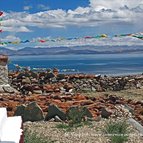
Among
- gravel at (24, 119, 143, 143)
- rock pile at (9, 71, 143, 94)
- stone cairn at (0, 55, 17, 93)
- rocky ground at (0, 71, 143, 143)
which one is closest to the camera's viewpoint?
gravel at (24, 119, 143, 143)

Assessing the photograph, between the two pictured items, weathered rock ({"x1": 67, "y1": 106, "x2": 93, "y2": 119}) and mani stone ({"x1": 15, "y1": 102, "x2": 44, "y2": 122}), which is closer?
weathered rock ({"x1": 67, "y1": 106, "x2": 93, "y2": 119})

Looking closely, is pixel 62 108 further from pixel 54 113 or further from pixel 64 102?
pixel 64 102

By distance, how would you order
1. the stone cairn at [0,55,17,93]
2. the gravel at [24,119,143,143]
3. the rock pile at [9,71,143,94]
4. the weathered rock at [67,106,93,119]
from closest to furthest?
1. the gravel at [24,119,143,143]
2. the weathered rock at [67,106,93,119]
3. the stone cairn at [0,55,17,93]
4. the rock pile at [9,71,143,94]

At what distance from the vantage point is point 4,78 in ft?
62.9

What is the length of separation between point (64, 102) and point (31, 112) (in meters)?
2.72

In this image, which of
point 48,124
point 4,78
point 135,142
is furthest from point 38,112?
point 4,78

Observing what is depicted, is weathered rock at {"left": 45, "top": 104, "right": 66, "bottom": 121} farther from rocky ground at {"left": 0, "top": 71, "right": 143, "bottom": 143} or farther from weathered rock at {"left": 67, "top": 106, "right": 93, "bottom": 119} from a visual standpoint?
weathered rock at {"left": 67, "top": 106, "right": 93, "bottom": 119}

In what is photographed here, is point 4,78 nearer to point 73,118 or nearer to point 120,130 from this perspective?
point 73,118

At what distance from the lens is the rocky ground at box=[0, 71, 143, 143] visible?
41.7 feet

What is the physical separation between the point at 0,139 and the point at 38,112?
25.5ft

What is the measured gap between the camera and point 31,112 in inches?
508

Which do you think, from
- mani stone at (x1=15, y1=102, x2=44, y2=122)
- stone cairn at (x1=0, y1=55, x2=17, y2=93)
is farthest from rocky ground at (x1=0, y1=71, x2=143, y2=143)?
stone cairn at (x1=0, y1=55, x2=17, y2=93)

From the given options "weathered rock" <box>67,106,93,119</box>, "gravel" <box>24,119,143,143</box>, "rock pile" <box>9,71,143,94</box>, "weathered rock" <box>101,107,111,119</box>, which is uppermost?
"weathered rock" <box>67,106,93,119</box>

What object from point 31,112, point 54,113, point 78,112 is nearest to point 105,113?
point 78,112
